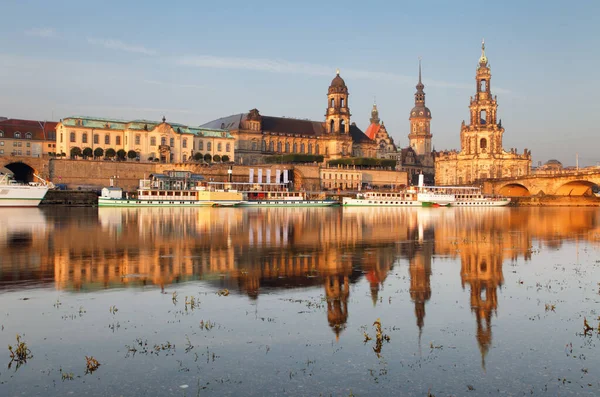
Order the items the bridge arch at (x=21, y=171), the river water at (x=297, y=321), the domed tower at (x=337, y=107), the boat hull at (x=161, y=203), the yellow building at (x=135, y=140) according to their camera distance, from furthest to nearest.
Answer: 1. the domed tower at (x=337, y=107)
2. the yellow building at (x=135, y=140)
3. the bridge arch at (x=21, y=171)
4. the boat hull at (x=161, y=203)
5. the river water at (x=297, y=321)

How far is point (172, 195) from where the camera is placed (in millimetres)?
69875

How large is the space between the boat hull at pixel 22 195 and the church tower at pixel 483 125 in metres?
81.6

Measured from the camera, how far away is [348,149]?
11500 centimetres

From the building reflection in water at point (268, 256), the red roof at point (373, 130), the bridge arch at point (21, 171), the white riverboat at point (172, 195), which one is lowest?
the building reflection in water at point (268, 256)

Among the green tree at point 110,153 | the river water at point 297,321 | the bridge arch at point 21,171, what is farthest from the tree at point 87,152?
the river water at point 297,321

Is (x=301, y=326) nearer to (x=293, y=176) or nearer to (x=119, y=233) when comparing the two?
(x=119, y=233)

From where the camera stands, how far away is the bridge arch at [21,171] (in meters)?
79.1

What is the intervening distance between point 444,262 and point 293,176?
77.9m

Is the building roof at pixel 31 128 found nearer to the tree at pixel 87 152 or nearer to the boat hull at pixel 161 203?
the tree at pixel 87 152

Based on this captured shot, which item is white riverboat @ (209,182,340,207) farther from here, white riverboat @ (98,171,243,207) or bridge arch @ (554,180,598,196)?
bridge arch @ (554,180,598,196)

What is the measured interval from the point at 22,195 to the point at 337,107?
63.2 m

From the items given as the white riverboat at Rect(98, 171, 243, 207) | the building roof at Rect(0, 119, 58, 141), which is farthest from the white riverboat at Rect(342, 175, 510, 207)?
the building roof at Rect(0, 119, 58, 141)

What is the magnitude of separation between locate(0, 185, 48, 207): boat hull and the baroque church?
4302 cm

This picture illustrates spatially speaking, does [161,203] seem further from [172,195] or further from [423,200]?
[423,200]
